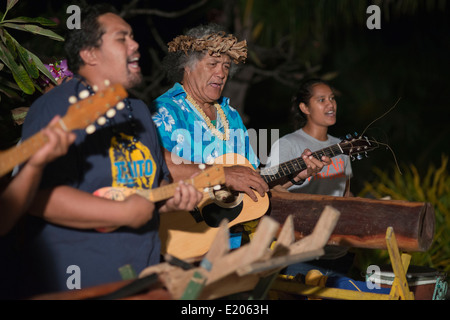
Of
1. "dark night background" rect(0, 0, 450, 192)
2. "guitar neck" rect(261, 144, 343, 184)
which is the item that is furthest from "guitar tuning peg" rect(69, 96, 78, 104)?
"dark night background" rect(0, 0, 450, 192)

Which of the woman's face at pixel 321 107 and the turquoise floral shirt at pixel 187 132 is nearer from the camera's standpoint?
the turquoise floral shirt at pixel 187 132

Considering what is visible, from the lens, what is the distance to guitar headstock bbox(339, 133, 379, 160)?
4.28 meters

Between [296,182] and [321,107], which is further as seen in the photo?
[321,107]

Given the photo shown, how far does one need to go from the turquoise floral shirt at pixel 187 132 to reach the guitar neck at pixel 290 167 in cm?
13

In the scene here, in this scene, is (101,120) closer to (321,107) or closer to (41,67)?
(41,67)

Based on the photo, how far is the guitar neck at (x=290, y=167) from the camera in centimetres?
424

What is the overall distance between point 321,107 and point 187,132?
5.12 feet

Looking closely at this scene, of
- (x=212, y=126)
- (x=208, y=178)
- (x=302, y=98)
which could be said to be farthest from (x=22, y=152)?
(x=302, y=98)

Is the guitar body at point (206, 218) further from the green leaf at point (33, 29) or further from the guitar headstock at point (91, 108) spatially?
the green leaf at point (33, 29)

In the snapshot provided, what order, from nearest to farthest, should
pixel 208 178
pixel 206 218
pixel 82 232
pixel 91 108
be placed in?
pixel 91 108
pixel 82 232
pixel 208 178
pixel 206 218

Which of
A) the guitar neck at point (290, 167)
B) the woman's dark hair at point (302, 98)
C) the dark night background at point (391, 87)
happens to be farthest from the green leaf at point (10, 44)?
the dark night background at point (391, 87)

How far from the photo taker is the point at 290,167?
4297mm

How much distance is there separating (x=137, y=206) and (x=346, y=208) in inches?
66.5
